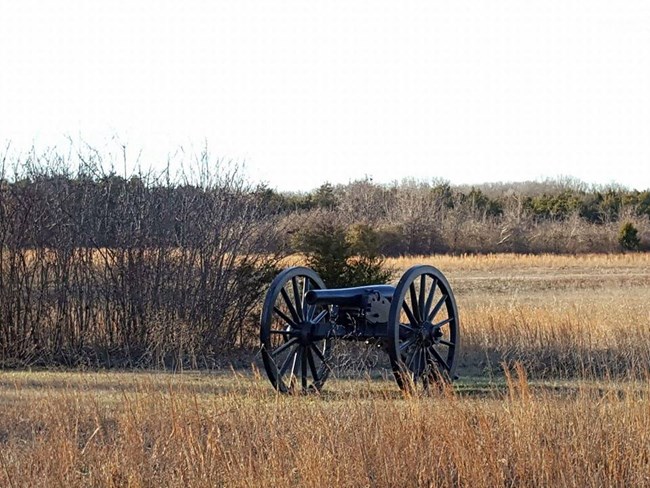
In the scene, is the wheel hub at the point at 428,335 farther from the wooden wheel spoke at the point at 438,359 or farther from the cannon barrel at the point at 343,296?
the cannon barrel at the point at 343,296

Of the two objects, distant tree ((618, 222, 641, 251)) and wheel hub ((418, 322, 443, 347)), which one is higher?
distant tree ((618, 222, 641, 251))

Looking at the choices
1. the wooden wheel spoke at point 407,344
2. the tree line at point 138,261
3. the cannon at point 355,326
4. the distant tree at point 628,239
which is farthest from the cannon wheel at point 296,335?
the distant tree at point 628,239

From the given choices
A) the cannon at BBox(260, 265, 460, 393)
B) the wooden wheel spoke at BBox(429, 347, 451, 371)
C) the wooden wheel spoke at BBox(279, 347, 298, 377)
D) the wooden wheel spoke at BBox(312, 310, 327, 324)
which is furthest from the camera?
the wooden wheel spoke at BBox(312, 310, 327, 324)

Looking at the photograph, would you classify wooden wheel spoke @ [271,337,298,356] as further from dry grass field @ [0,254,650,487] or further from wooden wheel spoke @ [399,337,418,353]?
wooden wheel spoke @ [399,337,418,353]

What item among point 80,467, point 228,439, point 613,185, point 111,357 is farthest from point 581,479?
point 613,185

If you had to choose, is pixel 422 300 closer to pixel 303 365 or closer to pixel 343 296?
pixel 343 296

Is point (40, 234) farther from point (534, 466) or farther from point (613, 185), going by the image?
point (613, 185)

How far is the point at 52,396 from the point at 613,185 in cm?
8196

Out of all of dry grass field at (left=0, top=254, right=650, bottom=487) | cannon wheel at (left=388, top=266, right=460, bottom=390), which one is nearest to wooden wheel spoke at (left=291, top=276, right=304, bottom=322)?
cannon wheel at (left=388, top=266, right=460, bottom=390)

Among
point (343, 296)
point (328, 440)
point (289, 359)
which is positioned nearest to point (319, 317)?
point (289, 359)

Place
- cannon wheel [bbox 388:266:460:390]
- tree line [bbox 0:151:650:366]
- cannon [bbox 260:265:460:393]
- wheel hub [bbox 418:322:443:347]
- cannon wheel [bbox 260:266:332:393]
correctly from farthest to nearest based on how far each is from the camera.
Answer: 1. tree line [bbox 0:151:650:366]
2. wheel hub [bbox 418:322:443:347]
3. cannon wheel [bbox 260:266:332:393]
4. cannon [bbox 260:265:460:393]
5. cannon wheel [bbox 388:266:460:390]

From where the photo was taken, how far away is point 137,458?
7.46 meters

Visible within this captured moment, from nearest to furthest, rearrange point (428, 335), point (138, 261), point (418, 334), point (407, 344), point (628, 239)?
point (407, 344) < point (418, 334) < point (428, 335) < point (138, 261) < point (628, 239)

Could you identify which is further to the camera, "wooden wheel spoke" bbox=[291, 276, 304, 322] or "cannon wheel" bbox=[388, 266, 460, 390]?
"wooden wheel spoke" bbox=[291, 276, 304, 322]
